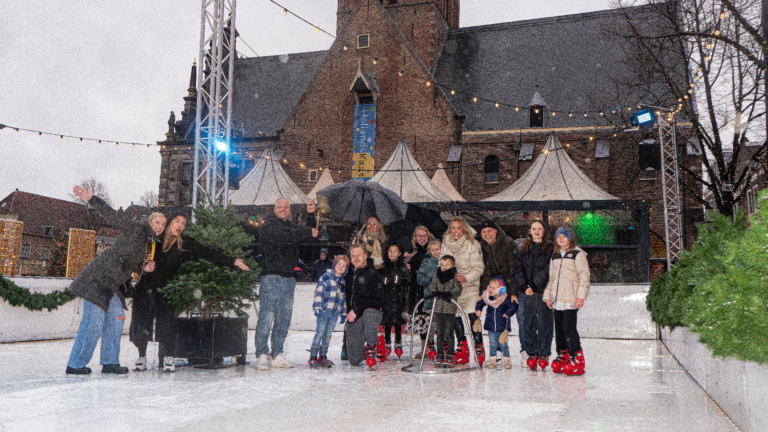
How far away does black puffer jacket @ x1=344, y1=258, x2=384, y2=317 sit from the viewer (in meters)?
7.60

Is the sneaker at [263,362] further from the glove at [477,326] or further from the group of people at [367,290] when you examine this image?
the glove at [477,326]

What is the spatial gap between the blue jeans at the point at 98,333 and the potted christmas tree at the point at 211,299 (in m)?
0.56

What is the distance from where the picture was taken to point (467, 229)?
25.3ft

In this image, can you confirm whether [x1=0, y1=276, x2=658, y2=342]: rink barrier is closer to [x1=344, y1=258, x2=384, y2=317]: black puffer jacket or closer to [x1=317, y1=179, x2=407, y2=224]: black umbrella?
[x1=317, y1=179, x2=407, y2=224]: black umbrella

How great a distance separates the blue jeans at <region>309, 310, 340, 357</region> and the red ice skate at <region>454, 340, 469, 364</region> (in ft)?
5.27

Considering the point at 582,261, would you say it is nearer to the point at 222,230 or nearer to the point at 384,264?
the point at 384,264

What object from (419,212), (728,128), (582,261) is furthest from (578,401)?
(728,128)

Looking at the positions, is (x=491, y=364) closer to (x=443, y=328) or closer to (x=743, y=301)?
(x=443, y=328)

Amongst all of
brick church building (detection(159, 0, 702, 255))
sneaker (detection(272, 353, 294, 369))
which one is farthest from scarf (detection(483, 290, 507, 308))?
brick church building (detection(159, 0, 702, 255))

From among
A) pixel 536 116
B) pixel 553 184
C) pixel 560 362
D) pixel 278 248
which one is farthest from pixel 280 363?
pixel 536 116

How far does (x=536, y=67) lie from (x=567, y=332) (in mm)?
25769

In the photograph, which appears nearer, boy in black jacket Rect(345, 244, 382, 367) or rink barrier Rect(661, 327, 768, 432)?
rink barrier Rect(661, 327, 768, 432)

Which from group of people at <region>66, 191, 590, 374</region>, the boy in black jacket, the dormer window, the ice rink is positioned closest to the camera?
the ice rink

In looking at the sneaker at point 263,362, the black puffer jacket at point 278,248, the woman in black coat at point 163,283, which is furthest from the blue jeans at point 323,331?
the woman in black coat at point 163,283
